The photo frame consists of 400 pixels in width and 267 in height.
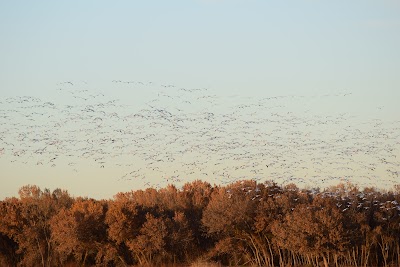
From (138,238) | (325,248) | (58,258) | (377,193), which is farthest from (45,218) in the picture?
(377,193)

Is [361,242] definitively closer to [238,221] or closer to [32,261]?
[238,221]

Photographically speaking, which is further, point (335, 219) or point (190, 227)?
point (190, 227)

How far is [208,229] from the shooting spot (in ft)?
323

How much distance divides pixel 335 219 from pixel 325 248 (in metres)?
3.78

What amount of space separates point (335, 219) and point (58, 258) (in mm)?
36583

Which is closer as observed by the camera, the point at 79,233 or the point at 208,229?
the point at 79,233

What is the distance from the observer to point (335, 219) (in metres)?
85.8

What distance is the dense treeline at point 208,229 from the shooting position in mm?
92812

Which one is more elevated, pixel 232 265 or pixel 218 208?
pixel 218 208

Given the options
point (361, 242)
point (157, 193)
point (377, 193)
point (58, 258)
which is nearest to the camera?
point (361, 242)

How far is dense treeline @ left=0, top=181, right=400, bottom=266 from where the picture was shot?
305 feet

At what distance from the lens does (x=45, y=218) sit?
10238cm

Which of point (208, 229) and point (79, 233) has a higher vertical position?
point (79, 233)

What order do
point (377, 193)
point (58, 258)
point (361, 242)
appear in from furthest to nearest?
point (377, 193)
point (58, 258)
point (361, 242)
